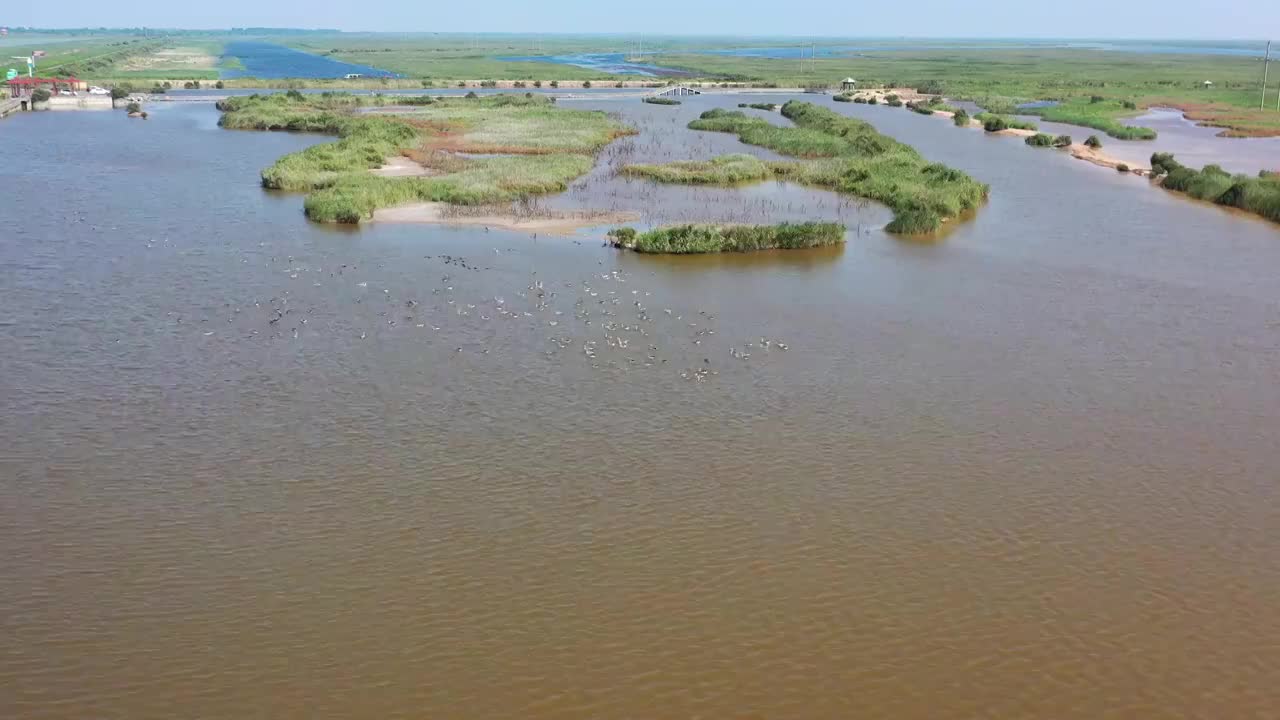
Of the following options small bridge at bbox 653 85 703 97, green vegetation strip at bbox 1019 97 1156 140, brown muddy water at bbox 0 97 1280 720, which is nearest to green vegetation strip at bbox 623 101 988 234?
brown muddy water at bbox 0 97 1280 720

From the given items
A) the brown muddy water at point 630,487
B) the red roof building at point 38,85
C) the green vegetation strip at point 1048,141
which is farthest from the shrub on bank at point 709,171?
the red roof building at point 38,85

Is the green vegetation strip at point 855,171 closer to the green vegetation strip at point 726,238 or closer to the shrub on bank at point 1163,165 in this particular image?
the green vegetation strip at point 726,238

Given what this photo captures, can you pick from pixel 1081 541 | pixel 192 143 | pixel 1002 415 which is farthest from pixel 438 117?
pixel 1081 541

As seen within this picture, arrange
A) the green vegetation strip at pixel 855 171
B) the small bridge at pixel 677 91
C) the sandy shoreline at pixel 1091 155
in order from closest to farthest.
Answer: the green vegetation strip at pixel 855 171
the sandy shoreline at pixel 1091 155
the small bridge at pixel 677 91

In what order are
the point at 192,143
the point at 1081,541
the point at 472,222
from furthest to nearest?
the point at 192,143 < the point at 472,222 < the point at 1081,541

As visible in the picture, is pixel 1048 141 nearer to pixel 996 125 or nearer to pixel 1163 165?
pixel 996 125

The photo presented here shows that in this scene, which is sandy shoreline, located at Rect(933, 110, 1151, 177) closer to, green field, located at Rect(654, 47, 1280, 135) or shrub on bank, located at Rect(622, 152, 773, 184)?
green field, located at Rect(654, 47, 1280, 135)

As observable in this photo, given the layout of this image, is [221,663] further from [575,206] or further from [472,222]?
[575,206]
